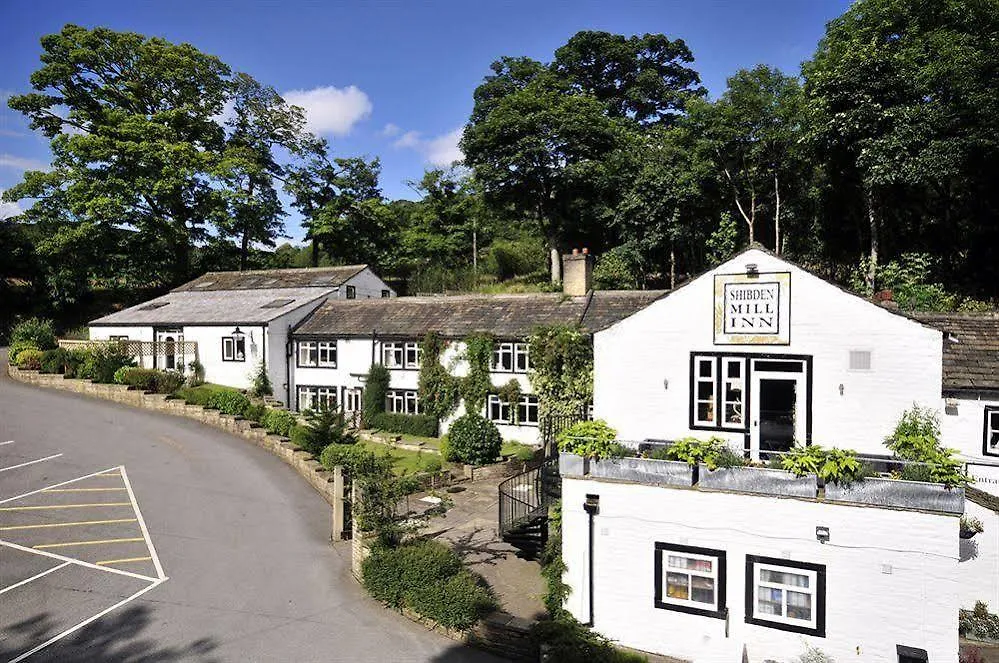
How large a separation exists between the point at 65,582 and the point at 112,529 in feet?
8.97

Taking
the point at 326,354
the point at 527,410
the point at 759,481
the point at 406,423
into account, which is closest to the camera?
the point at 759,481

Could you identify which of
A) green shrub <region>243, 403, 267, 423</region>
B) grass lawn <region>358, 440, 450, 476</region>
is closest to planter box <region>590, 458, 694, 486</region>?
grass lawn <region>358, 440, 450, 476</region>

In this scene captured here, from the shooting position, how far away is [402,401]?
92.4ft

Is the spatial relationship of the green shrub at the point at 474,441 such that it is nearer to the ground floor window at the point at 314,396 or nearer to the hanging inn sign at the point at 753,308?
the ground floor window at the point at 314,396

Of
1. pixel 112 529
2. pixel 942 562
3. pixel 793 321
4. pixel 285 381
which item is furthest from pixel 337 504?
pixel 285 381

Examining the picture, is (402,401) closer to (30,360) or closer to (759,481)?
(759,481)

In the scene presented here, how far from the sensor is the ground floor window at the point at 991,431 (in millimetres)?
13352

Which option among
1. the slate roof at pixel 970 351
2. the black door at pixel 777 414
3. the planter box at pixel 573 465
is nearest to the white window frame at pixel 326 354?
the planter box at pixel 573 465

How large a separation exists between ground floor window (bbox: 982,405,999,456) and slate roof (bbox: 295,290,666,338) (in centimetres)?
1128

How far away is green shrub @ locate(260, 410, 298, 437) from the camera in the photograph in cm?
2348

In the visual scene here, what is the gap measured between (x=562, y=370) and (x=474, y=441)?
4.42 m

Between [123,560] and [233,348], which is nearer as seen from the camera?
[123,560]

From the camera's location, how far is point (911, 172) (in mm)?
25500

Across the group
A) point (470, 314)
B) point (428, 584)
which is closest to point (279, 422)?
point (470, 314)
